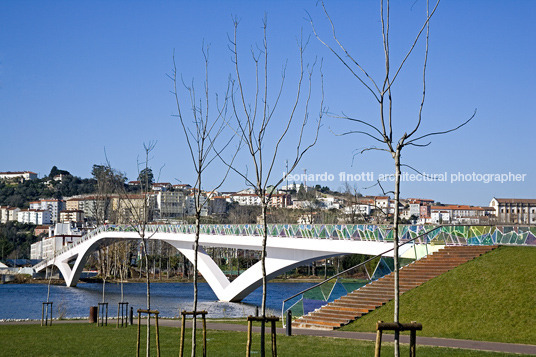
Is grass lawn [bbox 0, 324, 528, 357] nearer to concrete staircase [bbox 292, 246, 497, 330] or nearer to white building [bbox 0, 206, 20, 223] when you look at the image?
concrete staircase [bbox 292, 246, 497, 330]

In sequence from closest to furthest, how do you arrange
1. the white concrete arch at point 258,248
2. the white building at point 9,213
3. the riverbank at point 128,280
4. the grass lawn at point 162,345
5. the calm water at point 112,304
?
the grass lawn at point 162,345
the white concrete arch at point 258,248
the calm water at point 112,304
the riverbank at point 128,280
the white building at point 9,213

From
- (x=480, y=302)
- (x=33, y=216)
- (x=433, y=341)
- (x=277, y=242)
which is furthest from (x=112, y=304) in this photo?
(x=33, y=216)

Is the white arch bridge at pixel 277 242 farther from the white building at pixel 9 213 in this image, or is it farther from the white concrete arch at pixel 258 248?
the white building at pixel 9 213

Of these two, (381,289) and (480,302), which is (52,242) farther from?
(480,302)

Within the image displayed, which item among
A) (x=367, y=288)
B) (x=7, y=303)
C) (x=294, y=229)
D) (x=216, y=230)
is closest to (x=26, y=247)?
(x=7, y=303)

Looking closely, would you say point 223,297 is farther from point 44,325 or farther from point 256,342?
point 256,342

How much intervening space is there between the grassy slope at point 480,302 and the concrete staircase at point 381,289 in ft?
1.78

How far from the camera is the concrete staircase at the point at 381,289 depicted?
81.2 ft

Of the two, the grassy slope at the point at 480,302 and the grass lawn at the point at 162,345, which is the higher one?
the grassy slope at the point at 480,302

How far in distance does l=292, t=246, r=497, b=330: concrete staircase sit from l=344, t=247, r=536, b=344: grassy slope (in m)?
0.54

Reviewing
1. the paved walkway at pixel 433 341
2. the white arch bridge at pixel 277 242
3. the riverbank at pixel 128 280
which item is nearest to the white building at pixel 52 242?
the riverbank at pixel 128 280

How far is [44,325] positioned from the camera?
25.9m

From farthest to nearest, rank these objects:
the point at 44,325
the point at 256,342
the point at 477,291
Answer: the point at 44,325 < the point at 477,291 < the point at 256,342

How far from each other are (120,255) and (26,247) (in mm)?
47363
